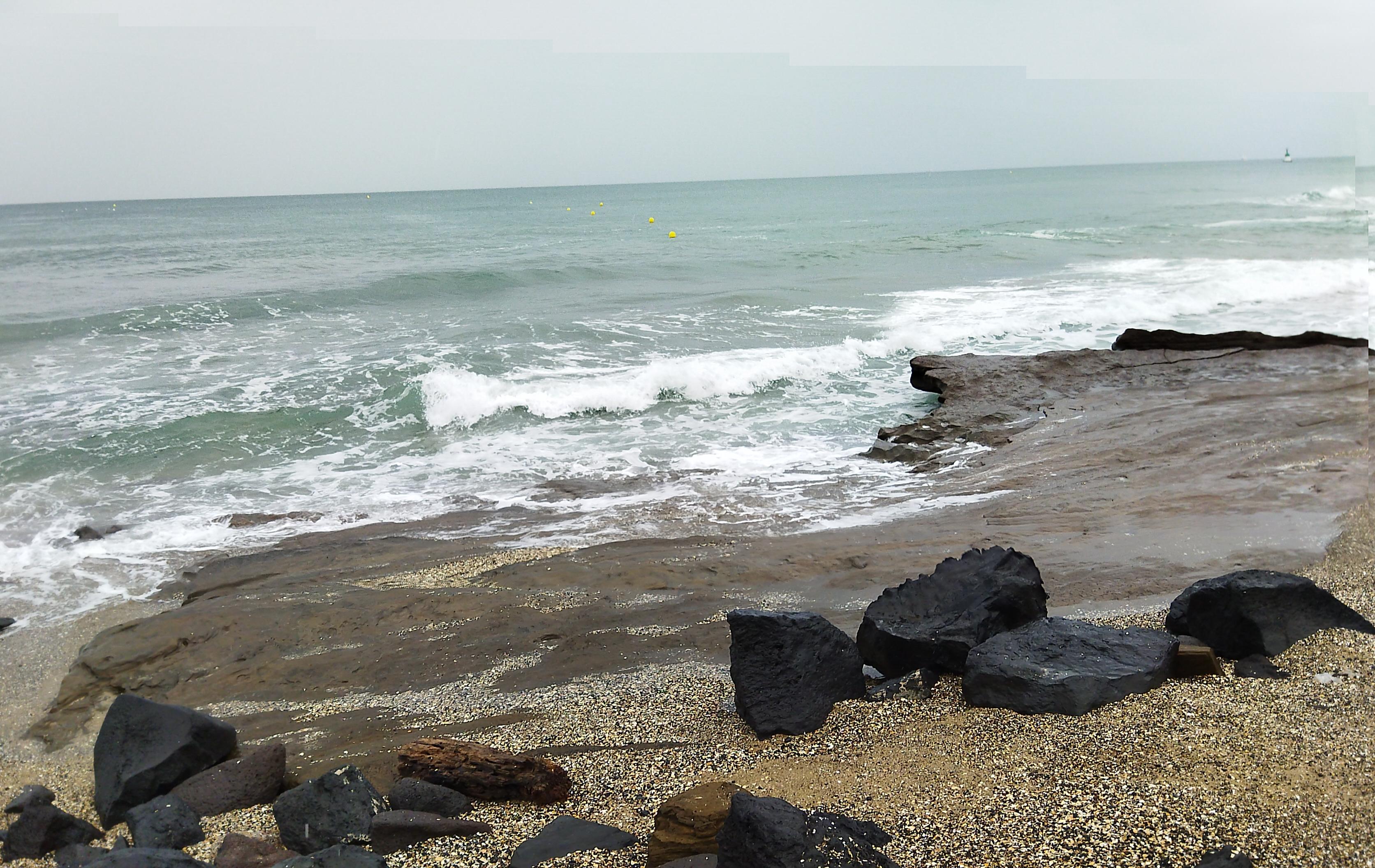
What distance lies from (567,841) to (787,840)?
0.93 m

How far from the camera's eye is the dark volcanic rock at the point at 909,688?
416 cm

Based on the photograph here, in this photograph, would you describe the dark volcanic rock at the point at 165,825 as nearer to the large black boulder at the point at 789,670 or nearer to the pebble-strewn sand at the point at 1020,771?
the pebble-strewn sand at the point at 1020,771

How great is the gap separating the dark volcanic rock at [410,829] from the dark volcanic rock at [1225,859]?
244 centimetres

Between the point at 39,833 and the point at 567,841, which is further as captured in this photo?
the point at 39,833

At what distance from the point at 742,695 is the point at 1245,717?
6.56ft

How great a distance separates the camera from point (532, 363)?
15383 millimetres

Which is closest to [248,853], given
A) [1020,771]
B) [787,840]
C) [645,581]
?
[787,840]

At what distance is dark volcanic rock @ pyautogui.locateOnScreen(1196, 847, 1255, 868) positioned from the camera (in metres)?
2.63

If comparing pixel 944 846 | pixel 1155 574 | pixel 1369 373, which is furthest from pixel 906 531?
pixel 1369 373

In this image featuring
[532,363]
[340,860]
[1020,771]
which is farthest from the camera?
[532,363]

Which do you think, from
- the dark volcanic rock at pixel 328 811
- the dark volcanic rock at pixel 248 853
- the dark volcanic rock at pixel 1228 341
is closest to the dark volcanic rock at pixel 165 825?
the dark volcanic rock at pixel 248 853

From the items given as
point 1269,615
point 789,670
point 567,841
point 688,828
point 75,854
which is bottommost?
point 75,854

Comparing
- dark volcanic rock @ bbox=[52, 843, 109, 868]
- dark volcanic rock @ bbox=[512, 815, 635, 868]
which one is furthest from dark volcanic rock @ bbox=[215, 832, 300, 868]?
dark volcanic rock @ bbox=[512, 815, 635, 868]

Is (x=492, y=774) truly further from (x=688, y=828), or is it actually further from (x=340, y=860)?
(x=688, y=828)
